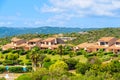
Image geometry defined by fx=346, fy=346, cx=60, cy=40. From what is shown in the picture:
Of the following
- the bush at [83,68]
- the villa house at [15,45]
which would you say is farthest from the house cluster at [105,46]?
the bush at [83,68]

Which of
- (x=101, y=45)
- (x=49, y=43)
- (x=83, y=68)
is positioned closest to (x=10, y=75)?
(x=83, y=68)

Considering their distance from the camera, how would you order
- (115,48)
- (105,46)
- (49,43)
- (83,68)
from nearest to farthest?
(83,68), (115,48), (105,46), (49,43)

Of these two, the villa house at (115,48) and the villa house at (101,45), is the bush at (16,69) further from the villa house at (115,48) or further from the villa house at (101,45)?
the villa house at (101,45)

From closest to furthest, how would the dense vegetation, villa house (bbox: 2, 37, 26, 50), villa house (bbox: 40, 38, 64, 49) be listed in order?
the dense vegetation, villa house (bbox: 40, 38, 64, 49), villa house (bbox: 2, 37, 26, 50)

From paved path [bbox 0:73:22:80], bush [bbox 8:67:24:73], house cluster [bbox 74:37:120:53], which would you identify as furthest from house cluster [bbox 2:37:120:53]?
paved path [bbox 0:73:22:80]

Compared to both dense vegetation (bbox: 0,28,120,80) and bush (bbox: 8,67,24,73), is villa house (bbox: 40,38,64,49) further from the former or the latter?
bush (bbox: 8,67,24,73)

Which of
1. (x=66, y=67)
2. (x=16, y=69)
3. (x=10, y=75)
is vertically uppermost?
(x=66, y=67)

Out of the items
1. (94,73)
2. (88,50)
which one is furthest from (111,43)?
(94,73)

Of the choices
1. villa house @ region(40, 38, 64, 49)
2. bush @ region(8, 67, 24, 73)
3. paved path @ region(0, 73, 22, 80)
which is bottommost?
paved path @ region(0, 73, 22, 80)

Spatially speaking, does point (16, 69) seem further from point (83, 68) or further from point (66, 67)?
point (83, 68)

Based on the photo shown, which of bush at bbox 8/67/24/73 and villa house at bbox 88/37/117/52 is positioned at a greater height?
villa house at bbox 88/37/117/52

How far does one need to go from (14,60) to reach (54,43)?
78.6 feet

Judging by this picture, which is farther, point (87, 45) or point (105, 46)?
point (87, 45)

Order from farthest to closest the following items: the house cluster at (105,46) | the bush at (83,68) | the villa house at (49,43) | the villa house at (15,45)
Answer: the villa house at (15,45) → the villa house at (49,43) → the house cluster at (105,46) → the bush at (83,68)
